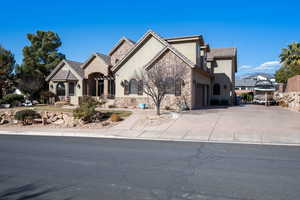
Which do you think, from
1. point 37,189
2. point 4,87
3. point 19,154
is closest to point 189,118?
point 19,154

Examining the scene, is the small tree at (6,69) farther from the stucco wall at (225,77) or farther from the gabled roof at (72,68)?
the stucco wall at (225,77)

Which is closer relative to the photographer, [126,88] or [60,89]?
[126,88]

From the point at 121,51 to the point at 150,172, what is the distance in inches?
984

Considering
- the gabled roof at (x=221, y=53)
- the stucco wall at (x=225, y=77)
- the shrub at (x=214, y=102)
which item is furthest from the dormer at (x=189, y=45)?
the shrub at (x=214, y=102)

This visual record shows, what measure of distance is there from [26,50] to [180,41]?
2742 centimetres

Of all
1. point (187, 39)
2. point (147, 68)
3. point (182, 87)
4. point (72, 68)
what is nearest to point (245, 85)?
point (187, 39)

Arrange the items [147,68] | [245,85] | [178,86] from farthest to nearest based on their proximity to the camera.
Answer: [245,85]
[147,68]
[178,86]

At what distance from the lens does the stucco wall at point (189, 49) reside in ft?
69.5

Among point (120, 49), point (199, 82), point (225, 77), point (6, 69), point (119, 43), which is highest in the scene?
point (119, 43)

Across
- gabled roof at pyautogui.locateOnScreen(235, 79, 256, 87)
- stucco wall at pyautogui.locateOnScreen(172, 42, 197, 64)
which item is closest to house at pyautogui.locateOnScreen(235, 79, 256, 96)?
gabled roof at pyautogui.locateOnScreen(235, 79, 256, 87)

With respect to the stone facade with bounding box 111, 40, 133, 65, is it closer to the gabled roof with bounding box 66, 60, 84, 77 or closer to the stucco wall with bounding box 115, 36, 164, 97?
the gabled roof with bounding box 66, 60, 84, 77

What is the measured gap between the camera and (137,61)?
22031mm

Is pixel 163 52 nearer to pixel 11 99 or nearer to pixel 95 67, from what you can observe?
pixel 95 67

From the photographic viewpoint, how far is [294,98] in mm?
21938
